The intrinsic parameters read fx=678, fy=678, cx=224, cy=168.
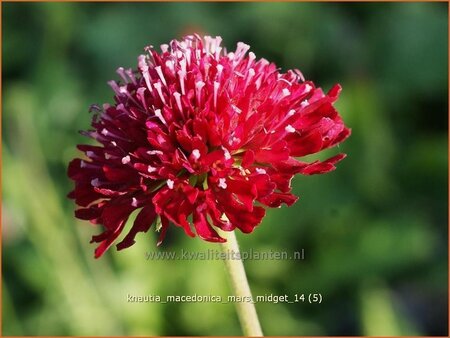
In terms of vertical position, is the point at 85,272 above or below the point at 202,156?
below

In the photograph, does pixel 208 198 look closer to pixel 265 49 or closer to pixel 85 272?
pixel 85 272

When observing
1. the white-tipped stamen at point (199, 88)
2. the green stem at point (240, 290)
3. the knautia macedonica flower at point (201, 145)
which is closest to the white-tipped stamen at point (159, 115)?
the knautia macedonica flower at point (201, 145)

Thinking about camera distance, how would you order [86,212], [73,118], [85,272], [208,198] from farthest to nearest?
[73,118] → [85,272] → [86,212] → [208,198]

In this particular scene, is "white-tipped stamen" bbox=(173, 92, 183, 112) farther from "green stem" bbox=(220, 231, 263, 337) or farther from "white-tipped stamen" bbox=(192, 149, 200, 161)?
"green stem" bbox=(220, 231, 263, 337)

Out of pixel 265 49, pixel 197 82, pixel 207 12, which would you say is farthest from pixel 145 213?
pixel 207 12

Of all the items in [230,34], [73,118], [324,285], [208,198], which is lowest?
[324,285]

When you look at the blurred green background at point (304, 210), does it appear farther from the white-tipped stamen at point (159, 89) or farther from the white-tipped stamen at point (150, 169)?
the white-tipped stamen at point (150, 169)

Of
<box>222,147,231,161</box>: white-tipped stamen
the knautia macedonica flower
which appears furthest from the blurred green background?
<box>222,147,231,161</box>: white-tipped stamen
